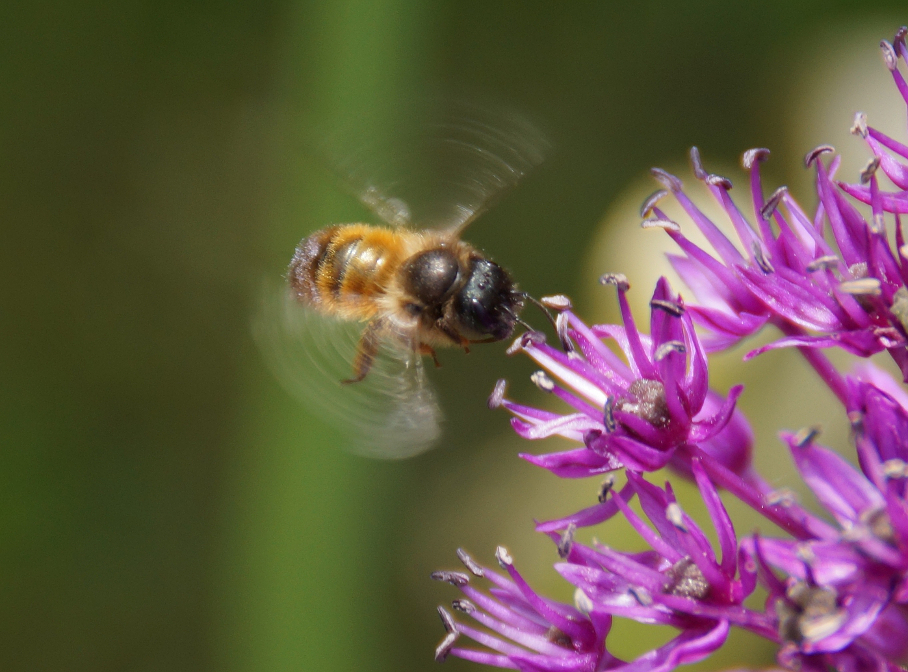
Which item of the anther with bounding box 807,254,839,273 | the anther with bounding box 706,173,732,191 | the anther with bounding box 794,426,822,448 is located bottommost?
the anther with bounding box 794,426,822,448

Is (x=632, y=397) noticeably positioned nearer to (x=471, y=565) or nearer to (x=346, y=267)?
(x=471, y=565)

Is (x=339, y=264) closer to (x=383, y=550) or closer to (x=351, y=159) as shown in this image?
(x=351, y=159)

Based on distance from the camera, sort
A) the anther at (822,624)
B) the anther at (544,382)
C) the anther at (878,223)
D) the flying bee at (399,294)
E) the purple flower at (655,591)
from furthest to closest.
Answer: the flying bee at (399,294)
the anther at (544,382)
the anther at (878,223)
the purple flower at (655,591)
the anther at (822,624)

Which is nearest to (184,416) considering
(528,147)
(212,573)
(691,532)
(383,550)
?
(212,573)

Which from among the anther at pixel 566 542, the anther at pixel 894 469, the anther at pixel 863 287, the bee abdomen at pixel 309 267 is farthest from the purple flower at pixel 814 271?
the bee abdomen at pixel 309 267

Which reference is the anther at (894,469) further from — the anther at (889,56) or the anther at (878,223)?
the anther at (889,56)

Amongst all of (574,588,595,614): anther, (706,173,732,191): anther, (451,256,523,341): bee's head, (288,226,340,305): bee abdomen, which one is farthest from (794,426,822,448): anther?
(288,226,340,305): bee abdomen

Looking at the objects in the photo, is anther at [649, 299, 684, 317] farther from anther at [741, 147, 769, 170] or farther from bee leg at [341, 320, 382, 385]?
bee leg at [341, 320, 382, 385]
